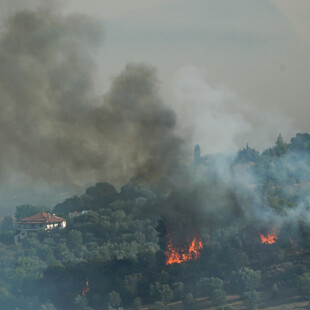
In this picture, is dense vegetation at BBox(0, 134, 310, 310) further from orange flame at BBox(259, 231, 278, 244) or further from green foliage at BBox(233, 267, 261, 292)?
orange flame at BBox(259, 231, 278, 244)

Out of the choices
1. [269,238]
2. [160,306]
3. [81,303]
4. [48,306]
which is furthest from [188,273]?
[48,306]

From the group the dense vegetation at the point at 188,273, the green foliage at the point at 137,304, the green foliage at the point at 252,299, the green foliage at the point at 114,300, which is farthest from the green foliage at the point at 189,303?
the green foliage at the point at 114,300

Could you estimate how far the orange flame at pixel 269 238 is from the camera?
392 ft

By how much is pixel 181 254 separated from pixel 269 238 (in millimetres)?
14149

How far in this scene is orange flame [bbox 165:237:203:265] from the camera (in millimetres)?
120000

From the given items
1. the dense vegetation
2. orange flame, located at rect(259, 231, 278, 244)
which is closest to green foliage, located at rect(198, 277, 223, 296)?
the dense vegetation

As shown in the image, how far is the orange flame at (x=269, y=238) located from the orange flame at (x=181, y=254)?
10.2 m

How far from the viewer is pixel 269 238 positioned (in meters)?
120

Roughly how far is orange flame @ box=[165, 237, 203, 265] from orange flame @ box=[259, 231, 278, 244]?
10242 millimetres

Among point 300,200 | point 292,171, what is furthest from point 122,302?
point 292,171

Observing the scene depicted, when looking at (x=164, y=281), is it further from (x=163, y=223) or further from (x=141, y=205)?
(x=141, y=205)

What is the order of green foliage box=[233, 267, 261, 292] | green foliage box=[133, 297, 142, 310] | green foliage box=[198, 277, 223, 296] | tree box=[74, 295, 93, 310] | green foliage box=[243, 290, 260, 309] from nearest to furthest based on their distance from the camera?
green foliage box=[243, 290, 260, 309] → green foliage box=[233, 267, 261, 292] → green foliage box=[198, 277, 223, 296] → green foliage box=[133, 297, 142, 310] → tree box=[74, 295, 93, 310]

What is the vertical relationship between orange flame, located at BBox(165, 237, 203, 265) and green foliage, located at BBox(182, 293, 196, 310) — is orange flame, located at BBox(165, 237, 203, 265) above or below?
above

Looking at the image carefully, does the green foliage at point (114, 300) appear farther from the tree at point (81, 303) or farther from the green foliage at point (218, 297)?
the green foliage at point (218, 297)
